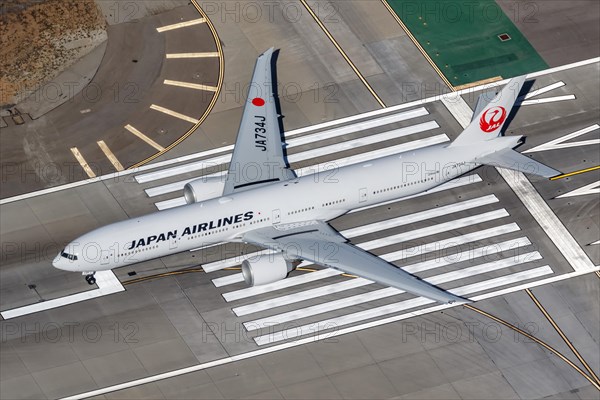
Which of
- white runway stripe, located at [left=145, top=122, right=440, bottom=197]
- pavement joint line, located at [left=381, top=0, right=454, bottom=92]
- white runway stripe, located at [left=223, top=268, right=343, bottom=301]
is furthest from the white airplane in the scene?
pavement joint line, located at [left=381, top=0, right=454, bottom=92]

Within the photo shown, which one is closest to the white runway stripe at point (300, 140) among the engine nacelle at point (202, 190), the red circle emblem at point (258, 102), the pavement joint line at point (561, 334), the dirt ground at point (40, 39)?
the red circle emblem at point (258, 102)

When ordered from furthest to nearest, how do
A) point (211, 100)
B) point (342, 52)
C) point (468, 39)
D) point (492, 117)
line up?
1. point (468, 39)
2. point (342, 52)
3. point (211, 100)
4. point (492, 117)

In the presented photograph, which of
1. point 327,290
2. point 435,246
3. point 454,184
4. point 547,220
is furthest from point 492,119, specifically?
point 327,290

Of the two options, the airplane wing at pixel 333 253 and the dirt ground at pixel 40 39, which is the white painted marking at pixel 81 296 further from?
the dirt ground at pixel 40 39

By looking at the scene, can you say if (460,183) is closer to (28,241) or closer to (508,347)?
(508,347)

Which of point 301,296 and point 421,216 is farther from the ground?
point 421,216

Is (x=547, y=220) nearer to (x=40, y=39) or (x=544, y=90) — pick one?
(x=544, y=90)
